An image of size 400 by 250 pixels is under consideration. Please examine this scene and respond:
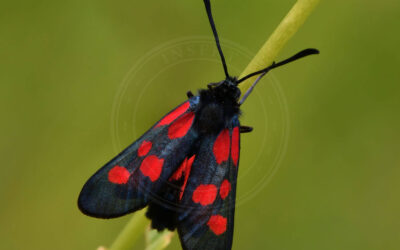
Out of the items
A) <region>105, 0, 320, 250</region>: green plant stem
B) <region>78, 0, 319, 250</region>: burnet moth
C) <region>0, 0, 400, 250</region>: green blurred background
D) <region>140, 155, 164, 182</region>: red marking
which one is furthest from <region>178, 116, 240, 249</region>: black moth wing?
<region>0, 0, 400, 250</region>: green blurred background

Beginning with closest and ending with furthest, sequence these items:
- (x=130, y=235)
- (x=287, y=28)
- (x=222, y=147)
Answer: (x=287, y=28) → (x=130, y=235) → (x=222, y=147)

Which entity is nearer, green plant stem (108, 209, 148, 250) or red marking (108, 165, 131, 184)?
green plant stem (108, 209, 148, 250)

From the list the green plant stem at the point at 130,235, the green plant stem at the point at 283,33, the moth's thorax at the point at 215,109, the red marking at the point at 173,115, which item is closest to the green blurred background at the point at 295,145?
the red marking at the point at 173,115

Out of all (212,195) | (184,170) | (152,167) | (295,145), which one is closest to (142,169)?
(152,167)

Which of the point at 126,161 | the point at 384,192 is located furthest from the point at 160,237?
the point at 384,192

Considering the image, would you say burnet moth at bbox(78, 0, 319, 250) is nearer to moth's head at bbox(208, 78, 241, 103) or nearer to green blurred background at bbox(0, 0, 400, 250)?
moth's head at bbox(208, 78, 241, 103)

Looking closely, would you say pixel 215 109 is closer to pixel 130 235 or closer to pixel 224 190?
pixel 224 190

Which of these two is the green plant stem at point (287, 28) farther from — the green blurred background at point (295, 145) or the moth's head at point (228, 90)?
the green blurred background at point (295, 145)
